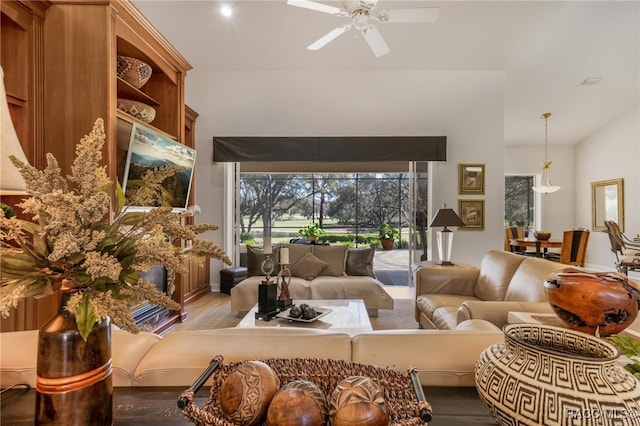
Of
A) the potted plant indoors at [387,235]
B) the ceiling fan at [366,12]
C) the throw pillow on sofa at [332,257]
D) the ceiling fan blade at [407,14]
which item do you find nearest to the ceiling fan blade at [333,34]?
the ceiling fan at [366,12]

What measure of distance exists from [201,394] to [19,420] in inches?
→ 15.9

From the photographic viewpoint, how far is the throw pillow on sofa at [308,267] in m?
4.01

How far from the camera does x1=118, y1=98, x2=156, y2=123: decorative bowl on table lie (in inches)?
103

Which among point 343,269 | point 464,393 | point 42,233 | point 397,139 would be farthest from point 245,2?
point 464,393

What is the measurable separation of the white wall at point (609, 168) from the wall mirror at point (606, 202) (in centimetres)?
9

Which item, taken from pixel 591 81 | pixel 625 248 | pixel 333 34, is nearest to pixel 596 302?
pixel 333 34

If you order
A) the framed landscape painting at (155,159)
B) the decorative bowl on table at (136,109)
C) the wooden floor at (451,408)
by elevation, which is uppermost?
the decorative bowl on table at (136,109)

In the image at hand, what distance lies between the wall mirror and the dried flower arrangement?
8.23 m

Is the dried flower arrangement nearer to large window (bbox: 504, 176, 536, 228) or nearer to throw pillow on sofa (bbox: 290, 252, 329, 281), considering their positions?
throw pillow on sofa (bbox: 290, 252, 329, 281)

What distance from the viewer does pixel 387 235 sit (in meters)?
8.33

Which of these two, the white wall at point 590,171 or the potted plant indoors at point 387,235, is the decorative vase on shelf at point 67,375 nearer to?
the potted plant indoors at point 387,235

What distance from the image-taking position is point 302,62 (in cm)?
455

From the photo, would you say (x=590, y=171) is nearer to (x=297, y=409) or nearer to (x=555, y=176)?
(x=555, y=176)

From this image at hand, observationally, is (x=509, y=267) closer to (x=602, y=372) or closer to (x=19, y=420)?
(x=602, y=372)
